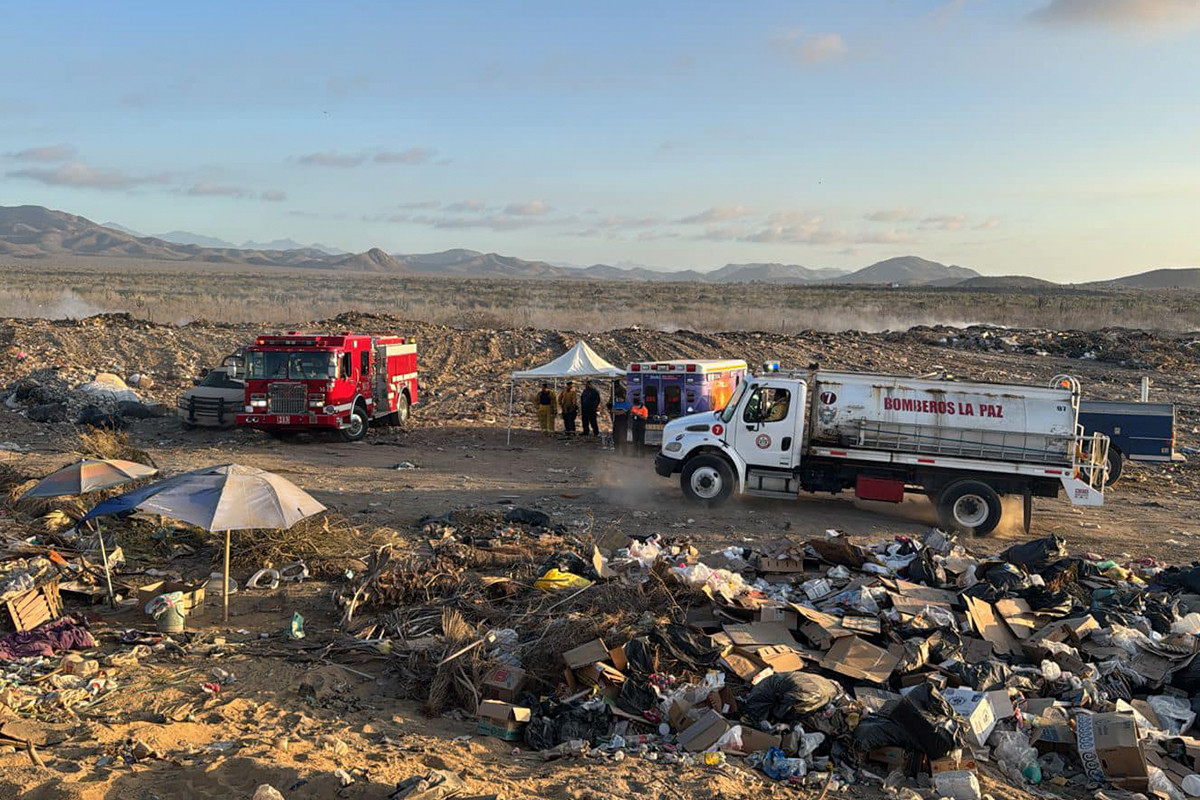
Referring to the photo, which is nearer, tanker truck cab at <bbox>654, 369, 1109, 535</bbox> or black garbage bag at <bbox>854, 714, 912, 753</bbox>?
black garbage bag at <bbox>854, 714, 912, 753</bbox>

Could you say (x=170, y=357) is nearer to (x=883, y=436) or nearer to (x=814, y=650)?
(x=883, y=436)

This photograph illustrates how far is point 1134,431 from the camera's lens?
18719 mm

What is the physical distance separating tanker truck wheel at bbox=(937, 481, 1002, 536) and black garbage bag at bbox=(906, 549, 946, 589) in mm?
3650

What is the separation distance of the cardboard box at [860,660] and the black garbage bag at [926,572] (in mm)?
2495

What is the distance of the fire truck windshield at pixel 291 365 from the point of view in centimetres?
2152

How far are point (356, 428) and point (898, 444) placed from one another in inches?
518

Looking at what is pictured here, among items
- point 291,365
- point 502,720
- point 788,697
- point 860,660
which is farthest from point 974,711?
point 291,365

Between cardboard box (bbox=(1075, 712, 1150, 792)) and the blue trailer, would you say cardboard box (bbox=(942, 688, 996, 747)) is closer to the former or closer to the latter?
cardboard box (bbox=(1075, 712, 1150, 792))

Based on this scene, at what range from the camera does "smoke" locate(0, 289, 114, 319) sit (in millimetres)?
48875

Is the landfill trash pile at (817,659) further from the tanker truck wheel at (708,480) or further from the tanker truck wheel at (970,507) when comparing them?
the tanker truck wheel at (708,480)

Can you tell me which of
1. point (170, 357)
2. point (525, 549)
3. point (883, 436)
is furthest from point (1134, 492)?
point (170, 357)

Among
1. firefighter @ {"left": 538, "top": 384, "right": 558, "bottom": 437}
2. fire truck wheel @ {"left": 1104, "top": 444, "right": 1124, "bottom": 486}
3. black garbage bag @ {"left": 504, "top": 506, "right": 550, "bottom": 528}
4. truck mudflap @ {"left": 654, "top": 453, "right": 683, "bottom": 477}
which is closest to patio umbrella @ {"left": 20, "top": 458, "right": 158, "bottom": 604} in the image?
black garbage bag @ {"left": 504, "top": 506, "right": 550, "bottom": 528}

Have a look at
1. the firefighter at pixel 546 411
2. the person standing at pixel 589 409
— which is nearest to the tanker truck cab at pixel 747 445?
the person standing at pixel 589 409

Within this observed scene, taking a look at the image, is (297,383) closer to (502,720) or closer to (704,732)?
(502,720)
